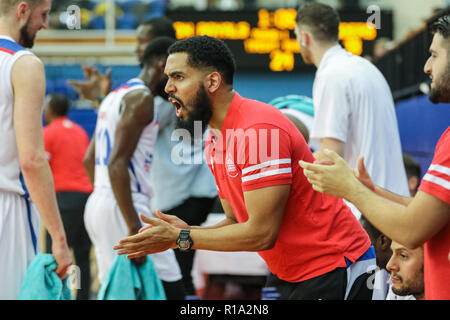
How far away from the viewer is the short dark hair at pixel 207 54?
82.4 inches

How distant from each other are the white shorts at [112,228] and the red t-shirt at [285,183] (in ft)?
3.89

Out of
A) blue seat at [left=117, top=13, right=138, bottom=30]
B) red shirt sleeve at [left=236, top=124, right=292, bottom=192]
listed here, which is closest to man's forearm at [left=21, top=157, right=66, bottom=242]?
red shirt sleeve at [left=236, top=124, right=292, bottom=192]

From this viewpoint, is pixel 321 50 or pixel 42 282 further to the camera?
pixel 321 50

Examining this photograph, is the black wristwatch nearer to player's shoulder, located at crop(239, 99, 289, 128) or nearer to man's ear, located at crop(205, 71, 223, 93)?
player's shoulder, located at crop(239, 99, 289, 128)

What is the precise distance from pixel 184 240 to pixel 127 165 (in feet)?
4.08

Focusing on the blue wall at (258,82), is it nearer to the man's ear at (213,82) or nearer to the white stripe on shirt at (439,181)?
the man's ear at (213,82)

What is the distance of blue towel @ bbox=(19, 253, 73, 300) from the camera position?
7.63 feet

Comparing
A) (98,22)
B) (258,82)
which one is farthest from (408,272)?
(98,22)

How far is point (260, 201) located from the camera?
1.90 meters

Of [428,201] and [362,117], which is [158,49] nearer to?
[362,117]

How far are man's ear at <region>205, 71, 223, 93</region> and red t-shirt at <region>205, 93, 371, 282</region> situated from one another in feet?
0.27
